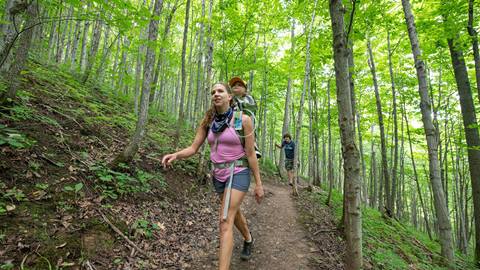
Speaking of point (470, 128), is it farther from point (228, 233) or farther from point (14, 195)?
point (14, 195)

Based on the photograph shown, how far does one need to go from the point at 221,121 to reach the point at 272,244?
2.82 metres

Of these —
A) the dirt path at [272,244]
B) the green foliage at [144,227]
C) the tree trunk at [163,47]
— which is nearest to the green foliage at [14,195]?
the green foliage at [144,227]

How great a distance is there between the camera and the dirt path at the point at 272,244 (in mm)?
3734

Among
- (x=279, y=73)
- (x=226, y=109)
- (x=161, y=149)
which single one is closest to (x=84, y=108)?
(x=161, y=149)

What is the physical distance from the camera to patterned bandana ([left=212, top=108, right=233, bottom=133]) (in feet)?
9.82

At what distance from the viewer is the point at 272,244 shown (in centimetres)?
Answer: 452

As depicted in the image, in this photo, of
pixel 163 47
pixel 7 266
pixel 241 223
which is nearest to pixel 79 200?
pixel 7 266

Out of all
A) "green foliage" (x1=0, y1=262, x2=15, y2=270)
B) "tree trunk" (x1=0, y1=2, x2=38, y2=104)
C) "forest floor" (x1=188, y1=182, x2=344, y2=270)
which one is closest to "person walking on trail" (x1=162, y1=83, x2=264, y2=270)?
"forest floor" (x1=188, y1=182, x2=344, y2=270)

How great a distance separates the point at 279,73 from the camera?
51.1 feet

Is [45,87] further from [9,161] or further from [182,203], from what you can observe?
[182,203]

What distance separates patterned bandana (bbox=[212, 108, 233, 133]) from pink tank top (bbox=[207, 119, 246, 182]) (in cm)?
5

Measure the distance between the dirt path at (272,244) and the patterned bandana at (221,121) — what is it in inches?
80.9

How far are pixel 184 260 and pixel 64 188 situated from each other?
204 cm

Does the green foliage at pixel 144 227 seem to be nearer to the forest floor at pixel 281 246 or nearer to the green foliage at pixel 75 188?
the forest floor at pixel 281 246
